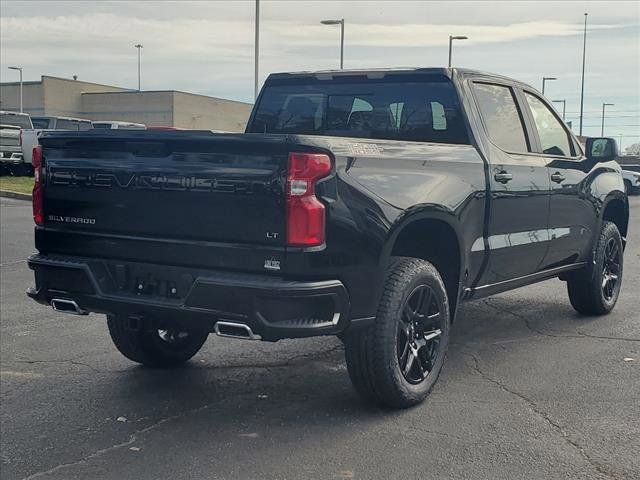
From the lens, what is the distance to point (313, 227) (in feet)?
12.7

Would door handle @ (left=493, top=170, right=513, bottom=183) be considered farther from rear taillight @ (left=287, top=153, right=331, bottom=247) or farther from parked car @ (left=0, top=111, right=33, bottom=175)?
parked car @ (left=0, top=111, right=33, bottom=175)

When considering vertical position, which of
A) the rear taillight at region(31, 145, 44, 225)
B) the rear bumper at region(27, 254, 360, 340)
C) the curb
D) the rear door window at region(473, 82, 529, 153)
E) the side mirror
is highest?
the rear door window at region(473, 82, 529, 153)

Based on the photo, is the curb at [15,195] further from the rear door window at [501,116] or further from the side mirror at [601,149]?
the rear door window at [501,116]

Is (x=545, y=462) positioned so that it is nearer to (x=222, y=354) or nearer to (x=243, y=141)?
(x=243, y=141)

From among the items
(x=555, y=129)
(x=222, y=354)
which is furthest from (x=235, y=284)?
(x=555, y=129)

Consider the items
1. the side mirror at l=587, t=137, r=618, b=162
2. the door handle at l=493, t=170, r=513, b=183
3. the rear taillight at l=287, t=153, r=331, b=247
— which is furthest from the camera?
the side mirror at l=587, t=137, r=618, b=162

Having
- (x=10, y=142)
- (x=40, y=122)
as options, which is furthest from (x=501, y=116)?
(x=40, y=122)

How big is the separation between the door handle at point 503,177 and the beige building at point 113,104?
185 ft

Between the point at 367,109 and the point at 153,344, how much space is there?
2.20 m

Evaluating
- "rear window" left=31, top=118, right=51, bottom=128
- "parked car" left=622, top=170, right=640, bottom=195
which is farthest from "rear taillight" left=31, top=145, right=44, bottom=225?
"parked car" left=622, top=170, right=640, bottom=195

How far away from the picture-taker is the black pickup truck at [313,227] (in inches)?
154

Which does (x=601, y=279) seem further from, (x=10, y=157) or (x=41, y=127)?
(x=41, y=127)

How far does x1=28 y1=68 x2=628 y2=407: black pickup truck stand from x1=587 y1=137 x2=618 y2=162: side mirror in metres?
1.16

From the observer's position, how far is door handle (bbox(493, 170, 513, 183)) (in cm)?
533
